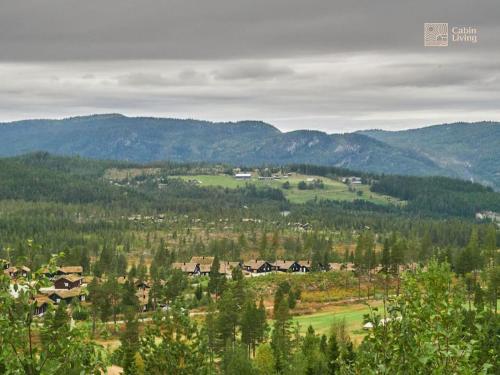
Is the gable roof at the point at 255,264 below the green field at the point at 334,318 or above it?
below

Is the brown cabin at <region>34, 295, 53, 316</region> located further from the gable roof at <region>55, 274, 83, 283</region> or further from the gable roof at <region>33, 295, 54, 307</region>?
the gable roof at <region>55, 274, 83, 283</region>

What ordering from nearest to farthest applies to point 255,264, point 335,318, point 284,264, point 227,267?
1. point 335,318
2. point 227,267
3. point 284,264
4. point 255,264

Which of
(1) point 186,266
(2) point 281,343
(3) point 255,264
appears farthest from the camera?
(3) point 255,264

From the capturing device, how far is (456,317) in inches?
720

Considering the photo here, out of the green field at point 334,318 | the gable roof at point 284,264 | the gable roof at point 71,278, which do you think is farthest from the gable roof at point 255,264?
the green field at point 334,318

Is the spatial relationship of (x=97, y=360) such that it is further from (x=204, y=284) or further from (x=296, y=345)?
(x=204, y=284)

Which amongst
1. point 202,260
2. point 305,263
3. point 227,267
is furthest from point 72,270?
point 305,263

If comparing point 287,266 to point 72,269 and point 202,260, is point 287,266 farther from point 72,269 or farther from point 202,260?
point 72,269

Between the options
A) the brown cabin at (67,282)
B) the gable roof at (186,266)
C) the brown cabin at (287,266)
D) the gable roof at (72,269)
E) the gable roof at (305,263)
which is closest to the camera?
the brown cabin at (67,282)

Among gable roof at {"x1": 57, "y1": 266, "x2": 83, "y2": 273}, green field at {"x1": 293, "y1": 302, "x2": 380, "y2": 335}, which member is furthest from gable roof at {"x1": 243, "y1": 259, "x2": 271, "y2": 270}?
green field at {"x1": 293, "y1": 302, "x2": 380, "y2": 335}

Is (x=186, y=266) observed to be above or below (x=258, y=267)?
above

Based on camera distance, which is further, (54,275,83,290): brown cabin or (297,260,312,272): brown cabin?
(297,260,312,272): brown cabin

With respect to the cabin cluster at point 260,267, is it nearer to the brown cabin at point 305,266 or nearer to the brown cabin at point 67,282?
the brown cabin at point 305,266

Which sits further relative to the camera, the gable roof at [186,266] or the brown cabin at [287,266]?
the brown cabin at [287,266]
